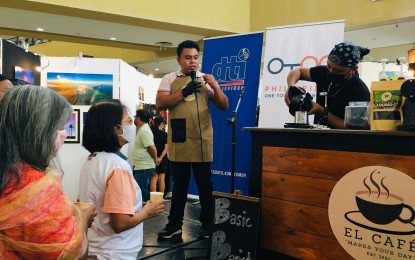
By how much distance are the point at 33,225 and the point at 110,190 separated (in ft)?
1.73

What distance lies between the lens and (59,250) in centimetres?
97

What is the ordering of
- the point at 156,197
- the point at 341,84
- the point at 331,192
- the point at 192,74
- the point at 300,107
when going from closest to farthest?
the point at 156,197, the point at 331,192, the point at 300,107, the point at 341,84, the point at 192,74

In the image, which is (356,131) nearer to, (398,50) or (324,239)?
(324,239)

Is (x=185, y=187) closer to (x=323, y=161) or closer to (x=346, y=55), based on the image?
(x=323, y=161)

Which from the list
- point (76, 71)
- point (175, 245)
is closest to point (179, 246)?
point (175, 245)

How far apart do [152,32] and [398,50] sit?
220 inches

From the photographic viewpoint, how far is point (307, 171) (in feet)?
6.90

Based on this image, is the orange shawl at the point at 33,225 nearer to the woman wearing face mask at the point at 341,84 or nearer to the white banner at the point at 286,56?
the woman wearing face mask at the point at 341,84

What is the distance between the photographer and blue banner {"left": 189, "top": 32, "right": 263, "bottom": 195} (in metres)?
3.77

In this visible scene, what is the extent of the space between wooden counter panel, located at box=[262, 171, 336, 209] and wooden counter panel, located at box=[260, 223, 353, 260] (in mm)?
194

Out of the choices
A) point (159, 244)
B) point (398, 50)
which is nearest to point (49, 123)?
point (159, 244)

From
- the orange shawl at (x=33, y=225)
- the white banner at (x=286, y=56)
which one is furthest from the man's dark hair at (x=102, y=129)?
the white banner at (x=286, y=56)

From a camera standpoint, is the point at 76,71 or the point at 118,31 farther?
the point at 118,31

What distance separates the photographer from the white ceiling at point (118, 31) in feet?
21.0
